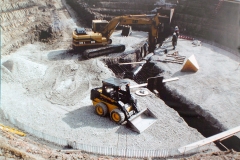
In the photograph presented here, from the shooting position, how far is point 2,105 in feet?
38.7

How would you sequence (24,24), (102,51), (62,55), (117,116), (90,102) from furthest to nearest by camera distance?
(24,24) → (62,55) → (102,51) → (90,102) → (117,116)

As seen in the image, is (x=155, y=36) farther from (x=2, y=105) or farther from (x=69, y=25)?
(x=2, y=105)

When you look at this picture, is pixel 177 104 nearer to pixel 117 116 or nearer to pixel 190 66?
pixel 190 66

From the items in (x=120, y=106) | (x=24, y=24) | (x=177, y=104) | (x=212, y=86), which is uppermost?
(x=24, y=24)

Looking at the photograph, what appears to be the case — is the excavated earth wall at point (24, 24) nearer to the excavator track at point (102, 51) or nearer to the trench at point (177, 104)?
the excavator track at point (102, 51)

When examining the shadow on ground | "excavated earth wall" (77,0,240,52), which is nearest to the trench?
the shadow on ground

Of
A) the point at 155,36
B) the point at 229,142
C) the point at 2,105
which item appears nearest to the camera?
the point at 229,142

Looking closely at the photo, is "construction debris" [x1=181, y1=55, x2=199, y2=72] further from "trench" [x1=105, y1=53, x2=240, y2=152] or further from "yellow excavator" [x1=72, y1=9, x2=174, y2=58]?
"yellow excavator" [x1=72, y1=9, x2=174, y2=58]

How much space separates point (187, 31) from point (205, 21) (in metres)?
2.17

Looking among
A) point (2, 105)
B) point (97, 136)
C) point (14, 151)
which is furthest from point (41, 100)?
point (14, 151)

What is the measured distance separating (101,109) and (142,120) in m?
1.95

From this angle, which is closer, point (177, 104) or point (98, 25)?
point (177, 104)

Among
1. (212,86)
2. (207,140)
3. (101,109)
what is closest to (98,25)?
(212,86)

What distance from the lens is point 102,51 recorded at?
18391 millimetres
